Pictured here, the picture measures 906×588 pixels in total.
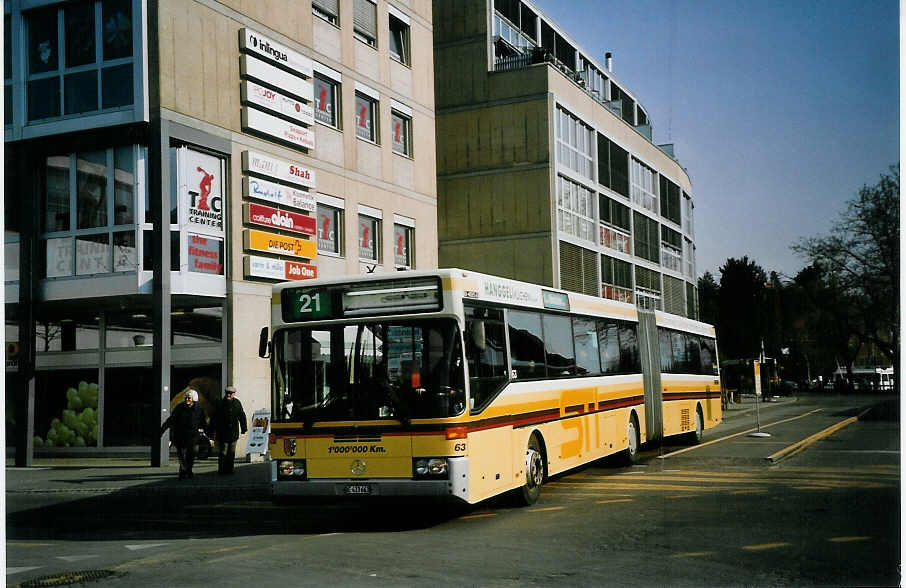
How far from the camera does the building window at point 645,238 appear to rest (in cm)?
2378

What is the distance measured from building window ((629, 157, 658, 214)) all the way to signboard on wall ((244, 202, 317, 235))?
318 inches

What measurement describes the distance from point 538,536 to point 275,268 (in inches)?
596

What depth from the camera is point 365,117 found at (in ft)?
94.5

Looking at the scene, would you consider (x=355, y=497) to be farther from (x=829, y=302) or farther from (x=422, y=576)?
(x=829, y=302)

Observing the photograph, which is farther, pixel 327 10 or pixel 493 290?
pixel 327 10

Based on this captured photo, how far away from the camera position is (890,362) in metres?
9.10

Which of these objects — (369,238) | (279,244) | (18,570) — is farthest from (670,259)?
(369,238)

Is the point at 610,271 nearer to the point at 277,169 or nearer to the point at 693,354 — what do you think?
the point at 693,354

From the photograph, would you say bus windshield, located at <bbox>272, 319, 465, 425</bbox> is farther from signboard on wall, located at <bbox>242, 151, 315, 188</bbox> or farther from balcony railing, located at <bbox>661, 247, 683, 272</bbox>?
signboard on wall, located at <bbox>242, 151, 315, 188</bbox>

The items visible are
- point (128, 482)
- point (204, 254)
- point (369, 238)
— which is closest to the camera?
point (128, 482)

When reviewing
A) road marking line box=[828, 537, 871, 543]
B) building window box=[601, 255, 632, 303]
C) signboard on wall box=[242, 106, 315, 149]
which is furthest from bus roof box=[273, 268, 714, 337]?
building window box=[601, 255, 632, 303]

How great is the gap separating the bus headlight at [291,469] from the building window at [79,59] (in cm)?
1241

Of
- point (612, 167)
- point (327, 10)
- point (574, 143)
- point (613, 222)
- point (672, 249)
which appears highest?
point (327, 10)

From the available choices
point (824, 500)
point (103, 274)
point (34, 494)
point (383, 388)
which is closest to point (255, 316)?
point (103, 274)
